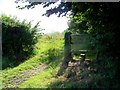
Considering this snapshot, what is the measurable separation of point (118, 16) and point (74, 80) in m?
2.29

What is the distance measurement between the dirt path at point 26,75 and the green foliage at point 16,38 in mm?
3185

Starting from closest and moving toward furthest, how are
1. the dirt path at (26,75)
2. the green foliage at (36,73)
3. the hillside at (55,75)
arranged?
the hillside at (55,75) → the green foliage at (36,73) → the dirt path at (26,75)

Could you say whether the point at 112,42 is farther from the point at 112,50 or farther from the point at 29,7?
the point at 29,7

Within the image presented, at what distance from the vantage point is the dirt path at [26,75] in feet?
31.5

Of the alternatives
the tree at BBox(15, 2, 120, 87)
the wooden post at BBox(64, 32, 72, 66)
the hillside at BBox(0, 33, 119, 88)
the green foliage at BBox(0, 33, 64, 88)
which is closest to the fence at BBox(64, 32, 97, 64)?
the wooden post at BBox(64, 32, 72, 66)

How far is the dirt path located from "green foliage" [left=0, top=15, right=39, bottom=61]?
10.4 feet

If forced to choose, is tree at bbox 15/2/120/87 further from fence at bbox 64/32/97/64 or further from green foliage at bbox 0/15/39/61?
green foliage at bbox 0/15/39/61

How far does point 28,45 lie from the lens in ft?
50.8

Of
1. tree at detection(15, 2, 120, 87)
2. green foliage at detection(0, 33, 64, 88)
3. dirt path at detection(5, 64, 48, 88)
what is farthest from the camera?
dirt path at detection(5, 64, 48, 88)

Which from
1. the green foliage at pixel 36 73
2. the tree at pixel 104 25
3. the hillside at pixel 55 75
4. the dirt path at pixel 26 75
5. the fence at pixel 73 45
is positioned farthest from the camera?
the fence at pixel 73 45

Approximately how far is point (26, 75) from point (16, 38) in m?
4.83

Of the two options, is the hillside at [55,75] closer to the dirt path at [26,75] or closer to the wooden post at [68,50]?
the dirt path at [26,75]

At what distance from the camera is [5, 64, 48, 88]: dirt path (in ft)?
31.5

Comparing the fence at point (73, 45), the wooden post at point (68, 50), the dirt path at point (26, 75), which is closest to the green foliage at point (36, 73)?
the dirt path at point (26, 75)
